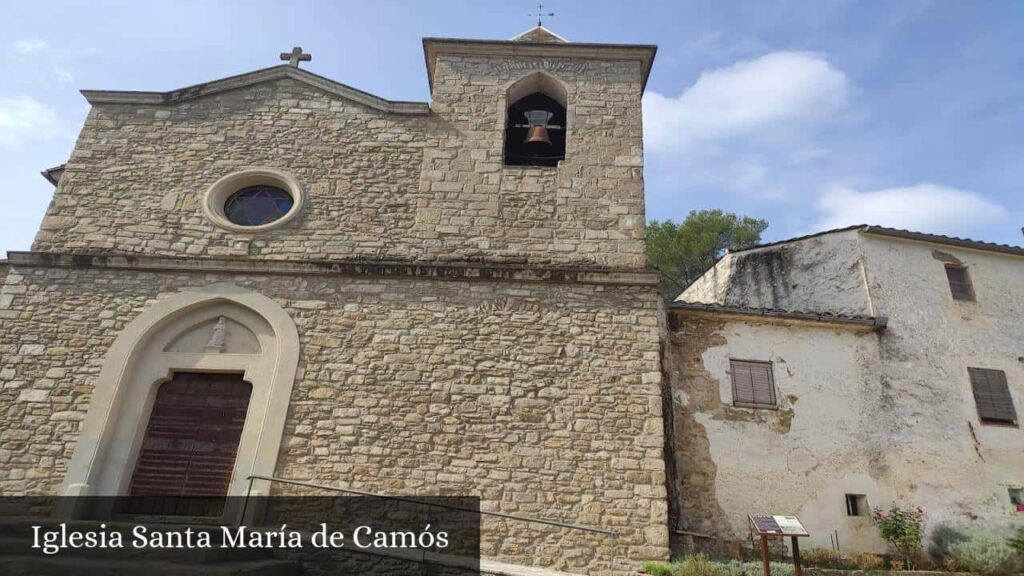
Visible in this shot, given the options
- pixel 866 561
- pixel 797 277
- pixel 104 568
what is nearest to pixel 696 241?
pixel 797 277

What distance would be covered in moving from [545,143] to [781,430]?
5.67 meters

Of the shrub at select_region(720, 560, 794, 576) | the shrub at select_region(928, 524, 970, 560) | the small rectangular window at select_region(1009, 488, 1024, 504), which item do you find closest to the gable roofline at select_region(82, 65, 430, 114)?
the shrub at select_region(720, 560, 794, 576)

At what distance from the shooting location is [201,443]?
7.89 meters

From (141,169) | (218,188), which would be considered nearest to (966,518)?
(218,188)

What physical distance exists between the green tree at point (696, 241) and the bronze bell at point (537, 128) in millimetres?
9293

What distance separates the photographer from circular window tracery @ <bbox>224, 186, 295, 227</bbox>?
9484mm

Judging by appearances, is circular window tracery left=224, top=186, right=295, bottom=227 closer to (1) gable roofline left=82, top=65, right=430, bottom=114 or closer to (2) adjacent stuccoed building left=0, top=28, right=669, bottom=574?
(2) adjacent stuccoed building left=0, top=28, right=669, bottom=574

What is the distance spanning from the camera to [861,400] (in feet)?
31.8

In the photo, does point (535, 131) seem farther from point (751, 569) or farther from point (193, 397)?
point (751, 569)

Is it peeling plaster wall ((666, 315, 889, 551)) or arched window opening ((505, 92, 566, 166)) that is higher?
arched window opening ((505, 92, 566, 166))

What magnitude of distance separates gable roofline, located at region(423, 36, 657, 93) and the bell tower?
0.06 ft

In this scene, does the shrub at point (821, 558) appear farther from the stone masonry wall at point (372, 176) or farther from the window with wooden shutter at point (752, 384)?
the stone masonry wall at point (372, 176)

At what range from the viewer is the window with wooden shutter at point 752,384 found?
9438mm

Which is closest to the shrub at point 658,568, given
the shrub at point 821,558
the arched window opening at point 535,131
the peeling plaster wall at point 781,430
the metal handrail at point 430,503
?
the metal handrail at point 430,503
